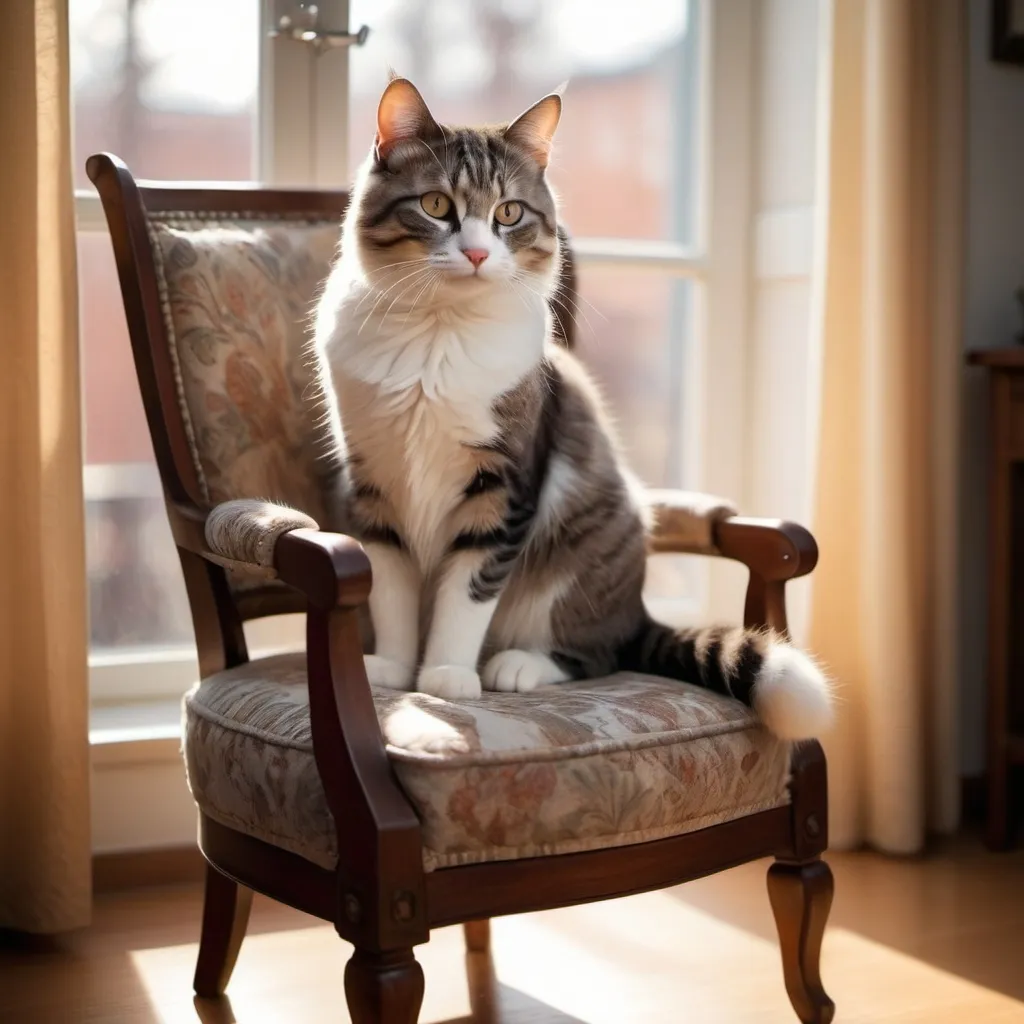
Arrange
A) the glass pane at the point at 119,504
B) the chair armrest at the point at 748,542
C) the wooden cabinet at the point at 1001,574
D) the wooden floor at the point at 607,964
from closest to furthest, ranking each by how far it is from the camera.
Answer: the chair armrest at the point at 748,542
the wooden floor at the point at 607,964
the glass pane at the point at 119,504
the wooden cabinet at the point at 1001,574

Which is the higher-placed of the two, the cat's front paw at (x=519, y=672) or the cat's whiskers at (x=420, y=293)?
the cat's whiskers at (x=420, y=293)

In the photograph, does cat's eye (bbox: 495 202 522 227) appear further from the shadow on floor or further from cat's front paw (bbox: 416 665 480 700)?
the shadow on floor

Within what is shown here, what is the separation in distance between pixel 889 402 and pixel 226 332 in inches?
46.8

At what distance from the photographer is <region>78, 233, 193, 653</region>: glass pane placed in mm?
2295

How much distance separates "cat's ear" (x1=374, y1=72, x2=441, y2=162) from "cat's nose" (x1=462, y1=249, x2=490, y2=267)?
174 mm

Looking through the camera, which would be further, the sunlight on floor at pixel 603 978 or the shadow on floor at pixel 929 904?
the shadow on floor at pixel 929 904

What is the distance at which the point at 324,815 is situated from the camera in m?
1.33

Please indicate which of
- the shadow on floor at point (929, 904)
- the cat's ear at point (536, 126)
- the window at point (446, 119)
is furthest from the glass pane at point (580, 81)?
the shadow on floor at point (929, 904)

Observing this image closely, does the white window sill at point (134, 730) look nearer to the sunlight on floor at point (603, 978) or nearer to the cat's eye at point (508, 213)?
the sunlight on floor at point (603, 978)

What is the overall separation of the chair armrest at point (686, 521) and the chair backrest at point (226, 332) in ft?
1.51

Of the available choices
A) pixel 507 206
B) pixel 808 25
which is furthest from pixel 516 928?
pixel 808 25

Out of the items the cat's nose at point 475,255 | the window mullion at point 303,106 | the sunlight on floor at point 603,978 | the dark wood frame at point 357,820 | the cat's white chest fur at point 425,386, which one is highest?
the window mullion at point 303,106

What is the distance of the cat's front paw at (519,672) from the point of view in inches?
61.9

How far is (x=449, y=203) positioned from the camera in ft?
4.94
